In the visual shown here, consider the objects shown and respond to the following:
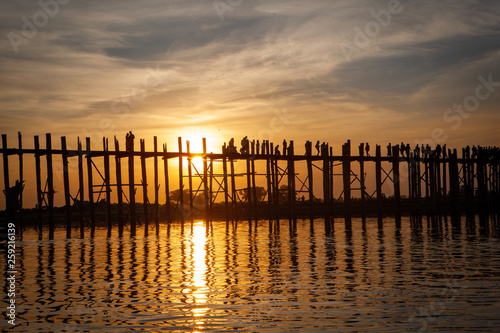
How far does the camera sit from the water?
911 centimetres

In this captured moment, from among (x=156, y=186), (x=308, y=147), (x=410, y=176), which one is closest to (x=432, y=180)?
(x=410, y=176)

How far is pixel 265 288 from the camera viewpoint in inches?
481

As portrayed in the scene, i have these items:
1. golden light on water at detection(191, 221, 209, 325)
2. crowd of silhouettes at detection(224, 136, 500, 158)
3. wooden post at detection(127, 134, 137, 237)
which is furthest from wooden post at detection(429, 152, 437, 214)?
golden light on water at detection(191, 221, 209, 325)

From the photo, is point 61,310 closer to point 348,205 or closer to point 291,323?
point 291,323

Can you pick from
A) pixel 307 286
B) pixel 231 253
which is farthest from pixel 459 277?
pixel 231 253

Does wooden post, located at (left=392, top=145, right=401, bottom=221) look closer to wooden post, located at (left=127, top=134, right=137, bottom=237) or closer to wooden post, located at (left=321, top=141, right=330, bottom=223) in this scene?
wooden post, located at (left=321, top=141, right=330, bottom=223)

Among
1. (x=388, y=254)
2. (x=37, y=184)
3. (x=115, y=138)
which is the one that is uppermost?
(x=115, y=138)

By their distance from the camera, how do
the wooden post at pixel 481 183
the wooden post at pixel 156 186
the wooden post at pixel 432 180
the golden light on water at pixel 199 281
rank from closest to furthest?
the golden light on water at pixel 199 281, the wooden post at pixel 156 186, the wooden post at pixel 432 180, the wooden post at pixel 481 183

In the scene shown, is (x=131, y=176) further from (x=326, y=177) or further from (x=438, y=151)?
(x=438, y=151)

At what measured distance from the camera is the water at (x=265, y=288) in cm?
911

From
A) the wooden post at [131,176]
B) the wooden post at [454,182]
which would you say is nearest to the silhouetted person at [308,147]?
the wooden post at [131,176]

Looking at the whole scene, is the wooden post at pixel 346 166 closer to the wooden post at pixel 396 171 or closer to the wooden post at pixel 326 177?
the wooden post at pixel 326 177

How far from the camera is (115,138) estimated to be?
3047 centimetres

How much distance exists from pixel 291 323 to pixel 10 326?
4.37 meters
